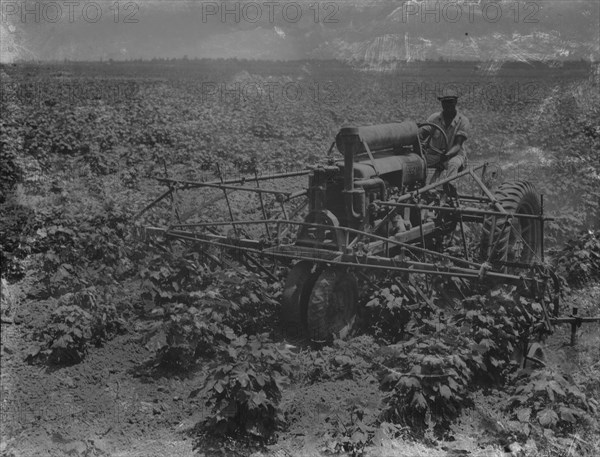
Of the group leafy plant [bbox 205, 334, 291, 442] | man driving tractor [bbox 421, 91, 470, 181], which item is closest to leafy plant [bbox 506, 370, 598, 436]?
leafy plant [bbox 205, 334, 291, 442]

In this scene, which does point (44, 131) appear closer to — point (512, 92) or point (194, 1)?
point (194, 1)

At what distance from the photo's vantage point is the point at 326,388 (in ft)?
17.6

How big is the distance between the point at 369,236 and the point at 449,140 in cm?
349

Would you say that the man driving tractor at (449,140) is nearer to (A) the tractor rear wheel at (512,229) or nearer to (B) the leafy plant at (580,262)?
(A) the tractor rear wheel at (512,229)

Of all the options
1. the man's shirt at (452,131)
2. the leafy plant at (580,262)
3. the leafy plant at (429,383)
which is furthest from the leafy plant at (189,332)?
the leafy plant at (580,262)

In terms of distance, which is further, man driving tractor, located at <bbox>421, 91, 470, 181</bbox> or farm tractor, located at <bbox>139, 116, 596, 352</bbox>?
man driving tractor, located at <bbox>421, 91, 470, 181</bbox>

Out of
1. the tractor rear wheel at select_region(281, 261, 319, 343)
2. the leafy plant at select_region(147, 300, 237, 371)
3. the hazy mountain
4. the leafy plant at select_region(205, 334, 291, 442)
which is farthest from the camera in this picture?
the hazy mountain

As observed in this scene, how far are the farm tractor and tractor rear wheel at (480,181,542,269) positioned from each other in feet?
0.06

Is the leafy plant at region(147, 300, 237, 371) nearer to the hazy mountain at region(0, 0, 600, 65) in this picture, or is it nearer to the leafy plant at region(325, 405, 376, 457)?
the leafy plant at region(325, 405, 376, 457)

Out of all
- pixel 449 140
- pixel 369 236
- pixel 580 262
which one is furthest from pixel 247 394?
pixel 449 140

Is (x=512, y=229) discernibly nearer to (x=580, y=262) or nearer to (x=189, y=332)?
(x=580, y=262)

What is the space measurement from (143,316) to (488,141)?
485 inches

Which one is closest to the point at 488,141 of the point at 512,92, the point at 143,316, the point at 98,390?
the point at 512,92

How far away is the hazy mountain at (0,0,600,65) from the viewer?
458 inches
